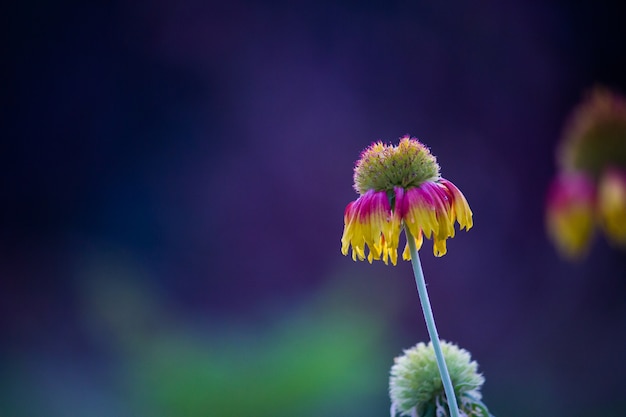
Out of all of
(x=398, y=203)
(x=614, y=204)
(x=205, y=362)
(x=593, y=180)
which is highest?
(x=205, y=362)

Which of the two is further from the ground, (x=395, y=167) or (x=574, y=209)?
(x=574, y=209)

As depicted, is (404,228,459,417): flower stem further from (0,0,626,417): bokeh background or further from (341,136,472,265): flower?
(0,0,626,417): bokeh background

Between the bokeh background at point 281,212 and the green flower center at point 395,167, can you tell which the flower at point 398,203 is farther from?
the bokeh background at point 281,212

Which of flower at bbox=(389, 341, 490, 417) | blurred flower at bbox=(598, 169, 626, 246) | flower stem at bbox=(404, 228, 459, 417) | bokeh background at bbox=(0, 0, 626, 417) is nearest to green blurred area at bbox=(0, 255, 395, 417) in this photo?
bokeh background at bbox=(0, 0, 626, 417)

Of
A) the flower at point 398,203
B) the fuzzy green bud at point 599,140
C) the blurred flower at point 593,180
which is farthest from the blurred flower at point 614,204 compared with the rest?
the flower at point 398,203

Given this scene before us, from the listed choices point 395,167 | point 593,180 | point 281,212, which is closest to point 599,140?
point 593,180

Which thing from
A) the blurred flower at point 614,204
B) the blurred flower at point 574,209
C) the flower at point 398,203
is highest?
the blurred flower at point 574,209

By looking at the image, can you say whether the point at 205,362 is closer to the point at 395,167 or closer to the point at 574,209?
the point at 574,209

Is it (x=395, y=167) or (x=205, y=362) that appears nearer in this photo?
(x=395, y=167)
